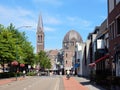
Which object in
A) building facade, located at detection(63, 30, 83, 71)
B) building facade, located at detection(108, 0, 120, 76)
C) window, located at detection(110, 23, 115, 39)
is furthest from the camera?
building facade, located at detection(63, 30, 83, 71)

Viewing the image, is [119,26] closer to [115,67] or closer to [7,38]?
[115,67]

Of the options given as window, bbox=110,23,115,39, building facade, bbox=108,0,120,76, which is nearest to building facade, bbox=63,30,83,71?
building facade, bbox=108,0,120,76

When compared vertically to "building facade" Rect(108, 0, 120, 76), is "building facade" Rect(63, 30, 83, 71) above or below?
above

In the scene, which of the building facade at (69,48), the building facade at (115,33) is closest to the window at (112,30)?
the building facade at (115,33)

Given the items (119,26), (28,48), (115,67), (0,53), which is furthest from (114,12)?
(28,48)

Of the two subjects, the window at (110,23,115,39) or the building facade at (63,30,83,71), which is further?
the building facade at (63,30,83,71)

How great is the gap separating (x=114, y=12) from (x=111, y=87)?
40.0ft

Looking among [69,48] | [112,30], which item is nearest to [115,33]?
[112,30]

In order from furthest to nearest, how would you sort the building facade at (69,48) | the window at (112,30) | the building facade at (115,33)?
the building facade at (69,48) → the window at (112,30) → the building facade at (115,33)

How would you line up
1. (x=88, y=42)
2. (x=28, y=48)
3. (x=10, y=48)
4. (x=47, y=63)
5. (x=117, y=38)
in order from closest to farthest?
(x=117, y=38), (x=10, y=48), (x=88, y=42), (x=28, y=48), (x=47, y=63)

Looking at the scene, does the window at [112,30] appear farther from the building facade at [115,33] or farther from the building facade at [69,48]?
the building facade at [69,48]

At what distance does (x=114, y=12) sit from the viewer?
41.6 meters

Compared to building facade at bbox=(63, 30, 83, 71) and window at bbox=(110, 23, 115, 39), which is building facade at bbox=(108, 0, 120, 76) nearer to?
window at bbox=(110, 23, 115, 39)

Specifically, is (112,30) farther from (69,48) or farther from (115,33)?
(69,48)
